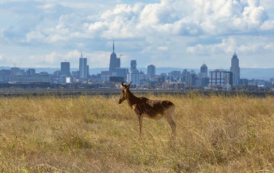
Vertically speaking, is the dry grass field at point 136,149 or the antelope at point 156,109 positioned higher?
the antelope at point 156,109

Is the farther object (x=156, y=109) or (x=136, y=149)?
(x=156, y=109)

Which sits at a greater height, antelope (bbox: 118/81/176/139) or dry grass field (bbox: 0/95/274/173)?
antelope (bbox: 118/81/176/139)

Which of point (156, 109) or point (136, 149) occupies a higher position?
point (156, 109)

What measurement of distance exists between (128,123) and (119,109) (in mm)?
3016

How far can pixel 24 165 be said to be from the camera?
9.21 m

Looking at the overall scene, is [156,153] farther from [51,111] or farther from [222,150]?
[51,111]

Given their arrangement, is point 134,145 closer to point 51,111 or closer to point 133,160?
point 133,160

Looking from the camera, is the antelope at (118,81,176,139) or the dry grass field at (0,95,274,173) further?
the antelope at (118,81,176,139)

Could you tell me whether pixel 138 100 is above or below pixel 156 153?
above

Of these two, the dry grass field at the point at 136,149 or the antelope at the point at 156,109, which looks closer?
the dry grass field at the point at 136,149

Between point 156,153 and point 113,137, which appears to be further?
point 113,137

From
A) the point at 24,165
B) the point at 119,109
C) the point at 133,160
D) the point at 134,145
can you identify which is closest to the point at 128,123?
the point at 119,109

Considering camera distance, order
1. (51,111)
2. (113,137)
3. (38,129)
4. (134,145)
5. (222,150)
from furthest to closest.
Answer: (51,111), (38,129), (113,137), (134,145), (222,150)

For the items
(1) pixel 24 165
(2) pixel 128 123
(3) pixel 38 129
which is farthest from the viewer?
(2) pixel 128 123
